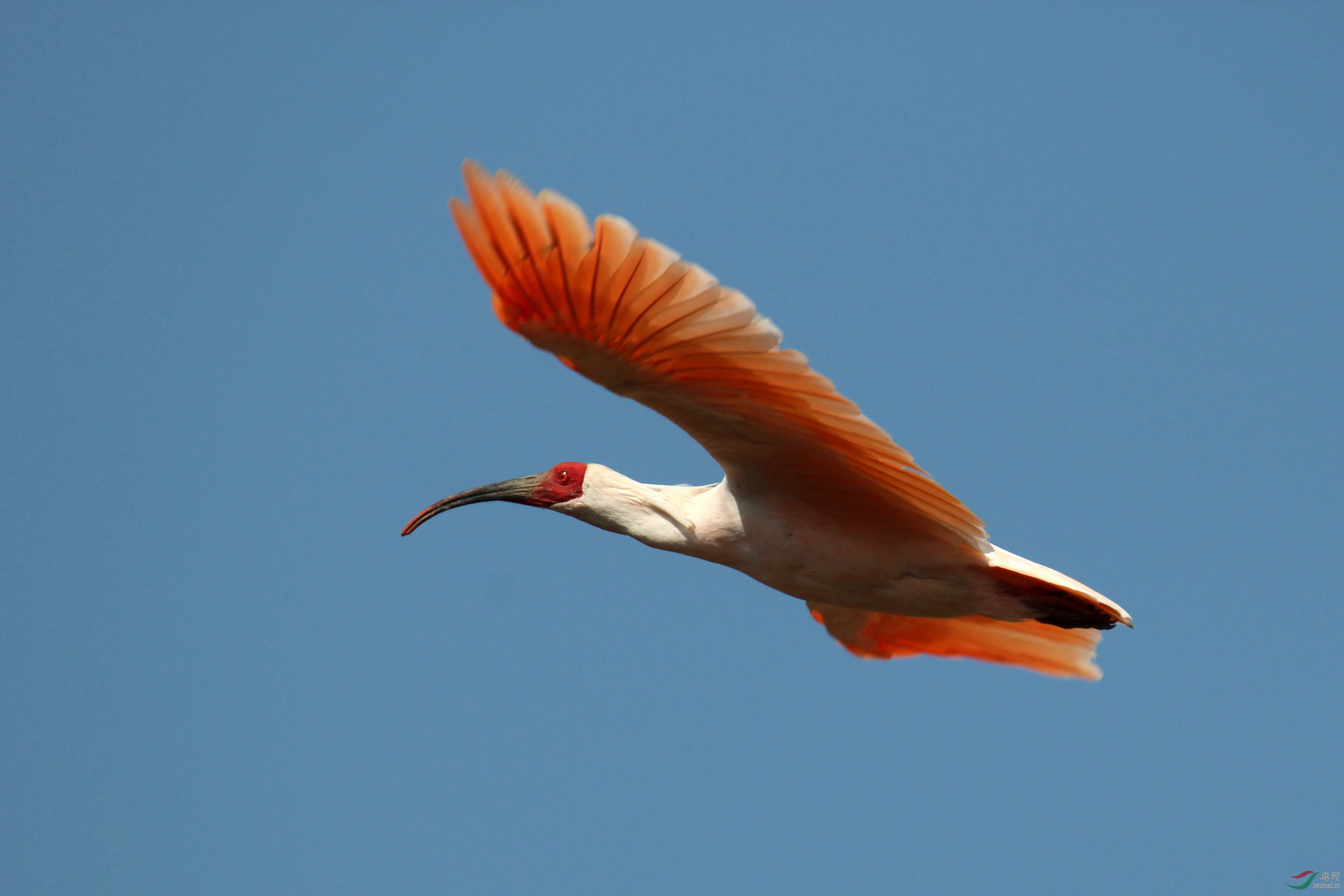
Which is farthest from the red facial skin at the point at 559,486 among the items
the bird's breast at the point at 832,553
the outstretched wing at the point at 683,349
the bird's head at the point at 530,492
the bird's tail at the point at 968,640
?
the bird's tail at the point at 968,640

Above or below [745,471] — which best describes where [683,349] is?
above

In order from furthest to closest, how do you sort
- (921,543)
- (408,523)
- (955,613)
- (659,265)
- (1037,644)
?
(1037,644)
(408,523)
(955,613)
(921,543)
(659,265)

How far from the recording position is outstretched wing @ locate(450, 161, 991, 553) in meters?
6.28

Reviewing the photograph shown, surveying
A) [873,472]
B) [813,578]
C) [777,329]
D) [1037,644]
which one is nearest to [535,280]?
[777,329]

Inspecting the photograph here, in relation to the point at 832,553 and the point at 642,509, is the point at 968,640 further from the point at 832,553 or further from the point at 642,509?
the point at 642,509

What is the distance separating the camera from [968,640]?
10.8 meters

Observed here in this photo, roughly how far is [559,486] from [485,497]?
66 cm

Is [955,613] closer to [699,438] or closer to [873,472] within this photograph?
[873,472]

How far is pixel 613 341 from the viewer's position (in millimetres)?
6898

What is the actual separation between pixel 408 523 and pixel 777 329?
4120 mm

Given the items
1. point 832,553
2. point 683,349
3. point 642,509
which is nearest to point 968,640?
point 832,553

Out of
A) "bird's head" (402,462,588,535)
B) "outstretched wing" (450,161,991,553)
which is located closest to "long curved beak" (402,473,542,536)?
"bird's head" (402,462,588,535)

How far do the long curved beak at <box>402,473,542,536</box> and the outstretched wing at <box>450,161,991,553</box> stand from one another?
175 cm

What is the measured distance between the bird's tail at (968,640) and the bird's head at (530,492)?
2.44m
